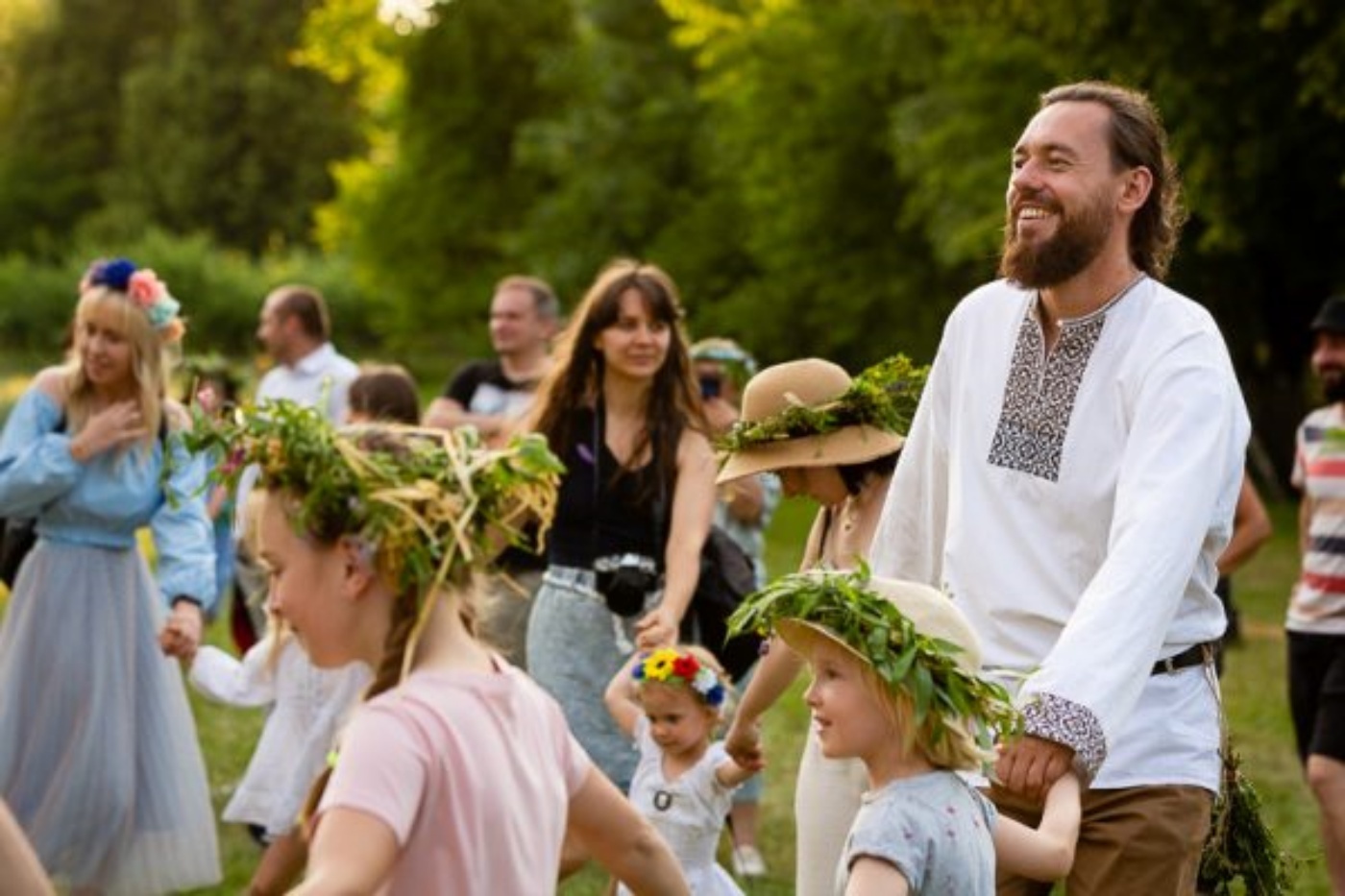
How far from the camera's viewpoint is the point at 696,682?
761cm

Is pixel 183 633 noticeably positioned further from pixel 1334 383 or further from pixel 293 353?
pixel 1334 383

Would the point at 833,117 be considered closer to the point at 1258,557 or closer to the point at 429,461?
the point at 1258,557

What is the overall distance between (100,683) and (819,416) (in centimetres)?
356

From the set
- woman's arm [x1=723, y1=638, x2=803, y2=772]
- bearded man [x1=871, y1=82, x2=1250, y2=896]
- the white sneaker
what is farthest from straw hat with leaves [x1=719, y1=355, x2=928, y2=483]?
the white sneaker

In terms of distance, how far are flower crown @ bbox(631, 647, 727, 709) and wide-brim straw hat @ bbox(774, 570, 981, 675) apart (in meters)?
2.90

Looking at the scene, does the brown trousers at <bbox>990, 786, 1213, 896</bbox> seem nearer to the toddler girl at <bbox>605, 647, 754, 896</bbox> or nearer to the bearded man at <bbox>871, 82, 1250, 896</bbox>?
the bearded man at <bbox>871, 82, 1250, 896</bbox>

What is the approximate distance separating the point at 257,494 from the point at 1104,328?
2.03 meters

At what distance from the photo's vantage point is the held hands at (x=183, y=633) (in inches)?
342

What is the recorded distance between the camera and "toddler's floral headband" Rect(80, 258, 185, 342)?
28.7 ft

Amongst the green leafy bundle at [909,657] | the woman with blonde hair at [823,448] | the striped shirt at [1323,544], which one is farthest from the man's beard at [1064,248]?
the striped shirt at [1323,544]

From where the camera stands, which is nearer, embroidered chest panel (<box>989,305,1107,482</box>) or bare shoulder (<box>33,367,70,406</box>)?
embroidered chest panel (<box>989,305,1107,482</box>)

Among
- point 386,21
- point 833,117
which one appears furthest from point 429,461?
point 386,21

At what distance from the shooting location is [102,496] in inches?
348

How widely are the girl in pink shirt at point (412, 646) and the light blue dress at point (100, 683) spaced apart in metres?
5.05
